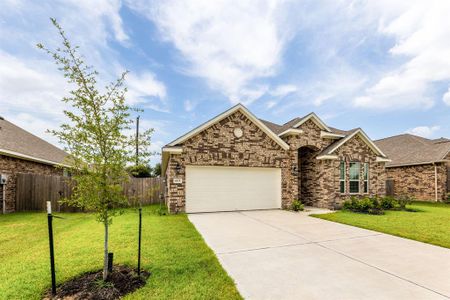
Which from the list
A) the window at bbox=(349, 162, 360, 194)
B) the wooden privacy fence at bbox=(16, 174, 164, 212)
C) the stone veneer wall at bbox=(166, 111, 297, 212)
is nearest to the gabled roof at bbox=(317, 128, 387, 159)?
the window at bbox=(349, 162, 360, 194)

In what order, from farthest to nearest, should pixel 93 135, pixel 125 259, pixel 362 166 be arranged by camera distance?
1. pixel 362 166
2. pixel 125 259
3. pixel 93 135

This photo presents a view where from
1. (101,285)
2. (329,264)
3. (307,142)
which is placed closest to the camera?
(101,285)

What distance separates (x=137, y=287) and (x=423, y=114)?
26516mm

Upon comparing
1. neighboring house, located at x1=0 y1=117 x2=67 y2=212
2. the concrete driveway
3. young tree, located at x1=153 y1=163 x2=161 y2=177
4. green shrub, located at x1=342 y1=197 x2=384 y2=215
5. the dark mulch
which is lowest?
green shrub, located at x1=342 y1=197 x2=384 y2=215

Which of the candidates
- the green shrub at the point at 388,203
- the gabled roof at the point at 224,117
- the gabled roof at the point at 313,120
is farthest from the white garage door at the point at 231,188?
the green shrub at the point at 388,203

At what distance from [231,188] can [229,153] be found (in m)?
1.79

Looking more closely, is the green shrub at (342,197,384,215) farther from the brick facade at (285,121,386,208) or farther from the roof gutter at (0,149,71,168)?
the roof gutter at (0,149,71,168)

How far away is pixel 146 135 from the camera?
4016 mm

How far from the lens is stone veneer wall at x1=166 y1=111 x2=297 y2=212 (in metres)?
10.7

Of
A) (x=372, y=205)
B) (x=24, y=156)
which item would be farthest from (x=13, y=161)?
(x=372, y=205)

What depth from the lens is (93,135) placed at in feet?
12.1

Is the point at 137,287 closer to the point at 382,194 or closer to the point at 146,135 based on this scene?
the point at 146,135

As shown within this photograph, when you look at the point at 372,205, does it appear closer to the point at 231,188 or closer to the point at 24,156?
the point at 231,188

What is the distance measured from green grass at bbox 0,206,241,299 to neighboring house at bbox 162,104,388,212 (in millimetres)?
3431
